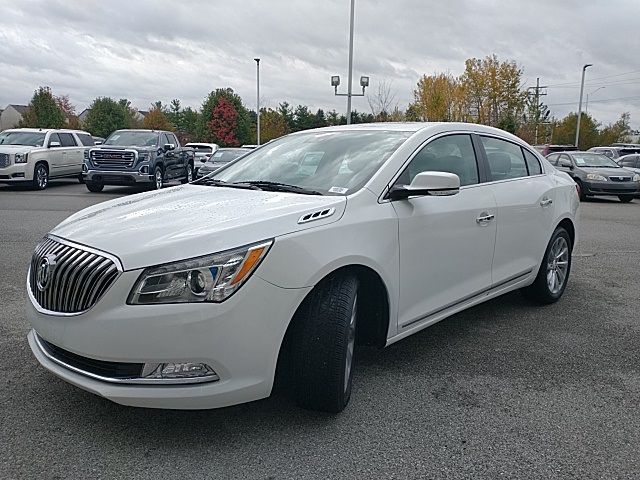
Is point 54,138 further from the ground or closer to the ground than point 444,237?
further from the ground

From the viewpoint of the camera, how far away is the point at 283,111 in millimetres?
63344

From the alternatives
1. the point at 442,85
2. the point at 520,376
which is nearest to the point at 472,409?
the point at 520,376

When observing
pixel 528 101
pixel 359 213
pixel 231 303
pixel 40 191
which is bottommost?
pixel 40 191

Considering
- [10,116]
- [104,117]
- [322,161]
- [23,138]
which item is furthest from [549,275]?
[10,116]

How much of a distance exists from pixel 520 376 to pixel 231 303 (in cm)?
214

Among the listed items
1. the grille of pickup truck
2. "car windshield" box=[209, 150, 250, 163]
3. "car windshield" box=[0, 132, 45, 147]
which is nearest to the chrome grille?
the grille of pickup truck

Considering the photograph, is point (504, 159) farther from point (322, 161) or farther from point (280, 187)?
point (280, 187)

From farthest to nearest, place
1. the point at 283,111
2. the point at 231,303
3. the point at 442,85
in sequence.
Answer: the point at 283,111, the point at 442,85, the point at 231,303

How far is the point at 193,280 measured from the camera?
101 inches

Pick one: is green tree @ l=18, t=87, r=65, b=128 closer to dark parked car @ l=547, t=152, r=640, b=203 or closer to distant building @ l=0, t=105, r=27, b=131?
dark parked car @ l=547, t=152, r=640, b=203

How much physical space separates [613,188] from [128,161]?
13.8 m

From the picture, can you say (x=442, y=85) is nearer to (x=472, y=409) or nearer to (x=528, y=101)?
(x=528, y=101)

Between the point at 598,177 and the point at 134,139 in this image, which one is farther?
the point at 598,177

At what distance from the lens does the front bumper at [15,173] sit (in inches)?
623
